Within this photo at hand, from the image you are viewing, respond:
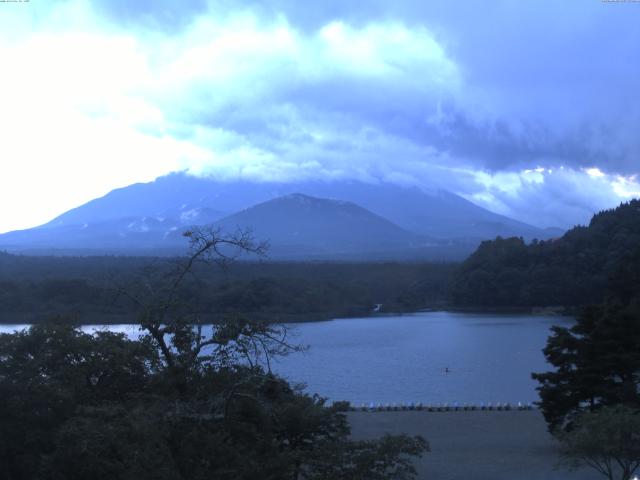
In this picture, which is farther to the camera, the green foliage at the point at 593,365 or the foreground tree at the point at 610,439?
the green foliage at the point at 593,365

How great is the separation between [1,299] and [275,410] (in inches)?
1119

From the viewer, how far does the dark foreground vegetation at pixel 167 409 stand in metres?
4.95

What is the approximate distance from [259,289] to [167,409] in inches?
1185

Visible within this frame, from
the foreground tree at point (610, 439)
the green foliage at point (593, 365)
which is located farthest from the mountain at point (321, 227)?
the foreground tree at point (610, 439)

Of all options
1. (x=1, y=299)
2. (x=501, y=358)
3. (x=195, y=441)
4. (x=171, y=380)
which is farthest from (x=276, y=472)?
(x=1, y=299)

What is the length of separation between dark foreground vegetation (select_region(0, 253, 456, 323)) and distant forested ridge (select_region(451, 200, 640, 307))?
372 centimetres

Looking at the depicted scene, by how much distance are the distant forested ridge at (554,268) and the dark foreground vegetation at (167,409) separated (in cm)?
3244

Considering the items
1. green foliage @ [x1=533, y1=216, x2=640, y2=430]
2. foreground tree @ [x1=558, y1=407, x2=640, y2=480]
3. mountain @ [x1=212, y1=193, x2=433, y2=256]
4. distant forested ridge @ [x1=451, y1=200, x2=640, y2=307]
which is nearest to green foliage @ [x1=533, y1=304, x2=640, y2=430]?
green foliage @ [x1=533, y1=216, x2=640, y2=430]

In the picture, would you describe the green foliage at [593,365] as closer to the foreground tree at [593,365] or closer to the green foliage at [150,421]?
the foreground tree at [593,365]

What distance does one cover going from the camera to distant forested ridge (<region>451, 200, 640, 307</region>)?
37.6 meters

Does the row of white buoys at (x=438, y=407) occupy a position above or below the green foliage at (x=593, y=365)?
below

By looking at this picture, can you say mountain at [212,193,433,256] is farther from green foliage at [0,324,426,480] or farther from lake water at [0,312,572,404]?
green foliage at [0,324,426,480]

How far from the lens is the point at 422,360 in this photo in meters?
22.7

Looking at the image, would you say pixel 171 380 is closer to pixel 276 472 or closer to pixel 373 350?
pixel 276 472
